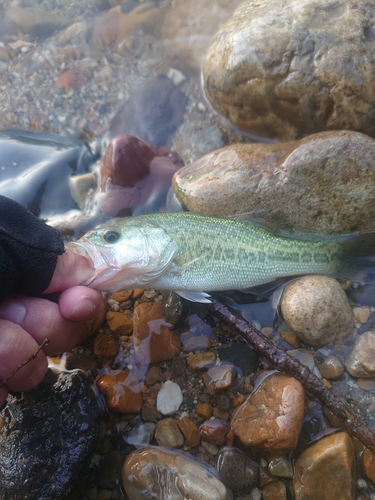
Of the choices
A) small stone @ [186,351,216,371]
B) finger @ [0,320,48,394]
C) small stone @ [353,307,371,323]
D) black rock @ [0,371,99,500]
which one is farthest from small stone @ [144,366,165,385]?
small stone @ [353,307,371,323]

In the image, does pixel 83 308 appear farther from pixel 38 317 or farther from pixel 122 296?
pixel 122 296

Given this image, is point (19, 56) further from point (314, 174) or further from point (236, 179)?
point (314, 174)

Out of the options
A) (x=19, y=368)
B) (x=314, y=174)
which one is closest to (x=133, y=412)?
(x=19, y=368)

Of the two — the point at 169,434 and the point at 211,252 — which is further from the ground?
the point at 211,252

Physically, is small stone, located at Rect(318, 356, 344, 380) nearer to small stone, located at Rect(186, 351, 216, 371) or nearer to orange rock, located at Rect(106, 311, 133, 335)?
small stone, located at Rect(186, 351, 216, 371)

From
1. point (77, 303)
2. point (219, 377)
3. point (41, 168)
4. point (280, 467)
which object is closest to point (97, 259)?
point (77, 303)

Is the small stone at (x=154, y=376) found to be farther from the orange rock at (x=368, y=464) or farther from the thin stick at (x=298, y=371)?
the orange rock at (x=368, y=464)

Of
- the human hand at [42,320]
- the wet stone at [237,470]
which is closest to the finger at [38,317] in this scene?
the human hand at [42,320]

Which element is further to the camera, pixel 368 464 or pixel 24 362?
pixel 368 464
